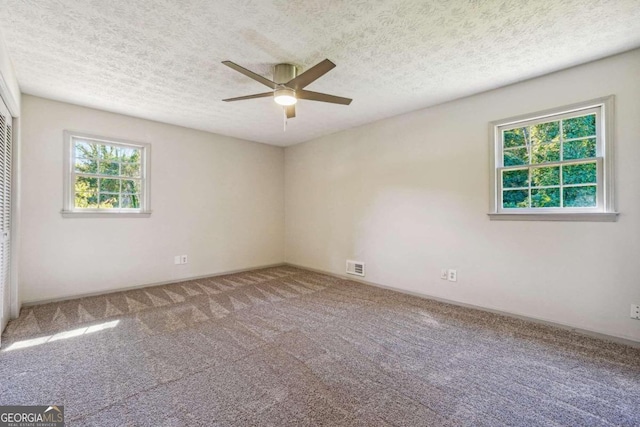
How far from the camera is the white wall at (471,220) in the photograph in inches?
97.0

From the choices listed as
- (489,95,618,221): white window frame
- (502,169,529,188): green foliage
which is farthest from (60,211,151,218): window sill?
(502,169,529,188): green foliage

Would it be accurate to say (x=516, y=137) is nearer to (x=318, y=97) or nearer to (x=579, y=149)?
(x=579, y=149)

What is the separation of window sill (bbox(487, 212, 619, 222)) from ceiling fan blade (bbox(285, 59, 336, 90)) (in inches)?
94.8

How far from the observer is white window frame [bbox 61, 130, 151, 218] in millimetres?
3584

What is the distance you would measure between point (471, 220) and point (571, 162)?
1.06 meters

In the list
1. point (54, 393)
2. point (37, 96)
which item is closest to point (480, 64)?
point (54, 393)

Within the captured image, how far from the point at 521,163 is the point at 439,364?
2305 millimetres

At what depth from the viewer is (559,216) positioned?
9.02ft

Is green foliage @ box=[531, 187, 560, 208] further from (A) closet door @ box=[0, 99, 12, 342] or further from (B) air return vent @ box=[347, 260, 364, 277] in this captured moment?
(A) closet door @ box=[0, 99, 12, 342]

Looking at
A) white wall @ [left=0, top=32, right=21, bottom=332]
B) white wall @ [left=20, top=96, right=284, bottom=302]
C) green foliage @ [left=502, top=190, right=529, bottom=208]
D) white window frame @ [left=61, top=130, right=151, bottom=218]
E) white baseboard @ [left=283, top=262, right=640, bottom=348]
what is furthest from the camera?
white window frame @ [left=61, top=130, right=151, bottom=218]

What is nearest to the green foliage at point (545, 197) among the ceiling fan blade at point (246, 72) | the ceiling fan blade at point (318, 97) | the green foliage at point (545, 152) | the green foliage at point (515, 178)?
the green foliage at point (515, 178)

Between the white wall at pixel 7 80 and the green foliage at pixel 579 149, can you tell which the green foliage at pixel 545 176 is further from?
the white wall at pixel 7 80

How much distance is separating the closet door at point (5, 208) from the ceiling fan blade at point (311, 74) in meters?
2.61

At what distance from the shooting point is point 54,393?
5.82 feet
